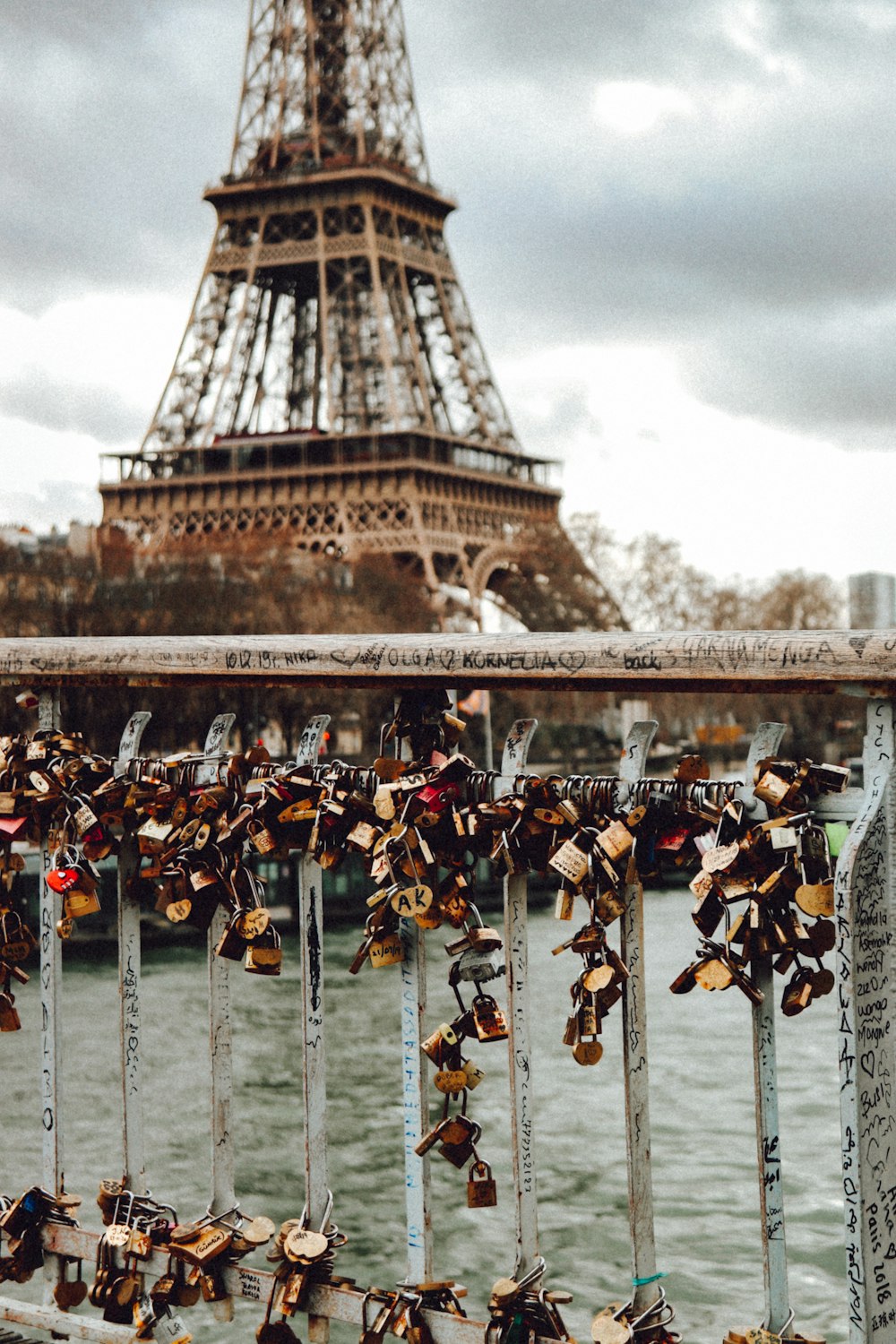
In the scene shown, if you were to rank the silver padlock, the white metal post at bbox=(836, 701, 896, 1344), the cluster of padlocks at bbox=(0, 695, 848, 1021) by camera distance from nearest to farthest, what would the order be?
1. the white metal post at bbox=(836, 701, 896, 1344)
2. the cluster of padlocks at bbox=(0, 695, 848, 1021)
3. the silver padlock

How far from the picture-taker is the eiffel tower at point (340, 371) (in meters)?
40.8

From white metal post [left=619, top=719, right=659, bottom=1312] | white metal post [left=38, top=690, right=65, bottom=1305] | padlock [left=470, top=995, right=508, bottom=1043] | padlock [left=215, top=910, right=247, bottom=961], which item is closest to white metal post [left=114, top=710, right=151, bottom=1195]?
white metal post [left=38, top=690, right=65, bottom=1305]

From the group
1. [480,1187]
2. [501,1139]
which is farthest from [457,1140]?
[501,1139]

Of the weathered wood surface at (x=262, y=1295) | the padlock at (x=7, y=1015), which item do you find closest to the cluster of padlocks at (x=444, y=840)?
the padlock at (x=7, y=1015)

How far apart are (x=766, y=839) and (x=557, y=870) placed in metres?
0.30

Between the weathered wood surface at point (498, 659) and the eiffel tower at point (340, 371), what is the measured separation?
35.2m

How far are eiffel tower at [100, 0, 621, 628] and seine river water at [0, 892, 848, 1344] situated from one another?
1889 centimetres

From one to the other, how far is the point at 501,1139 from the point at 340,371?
32.1 meters

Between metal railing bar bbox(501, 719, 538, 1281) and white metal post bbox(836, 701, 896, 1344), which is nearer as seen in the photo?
white metal post bbox(836, 701, 896, 1344)

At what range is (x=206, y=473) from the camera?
4272 centimetres

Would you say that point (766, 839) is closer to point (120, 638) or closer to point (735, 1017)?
point (120, 638)

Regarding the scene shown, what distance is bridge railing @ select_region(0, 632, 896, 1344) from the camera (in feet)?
5.81

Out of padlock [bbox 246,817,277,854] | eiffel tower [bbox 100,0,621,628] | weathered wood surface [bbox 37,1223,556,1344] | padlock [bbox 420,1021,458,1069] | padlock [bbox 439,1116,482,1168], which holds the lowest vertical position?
weathered wood surface [bbox 37,1223,556,1344]

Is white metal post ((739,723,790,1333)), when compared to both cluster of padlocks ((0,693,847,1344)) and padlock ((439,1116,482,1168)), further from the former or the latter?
padlock ((439,1116,482,1168))
